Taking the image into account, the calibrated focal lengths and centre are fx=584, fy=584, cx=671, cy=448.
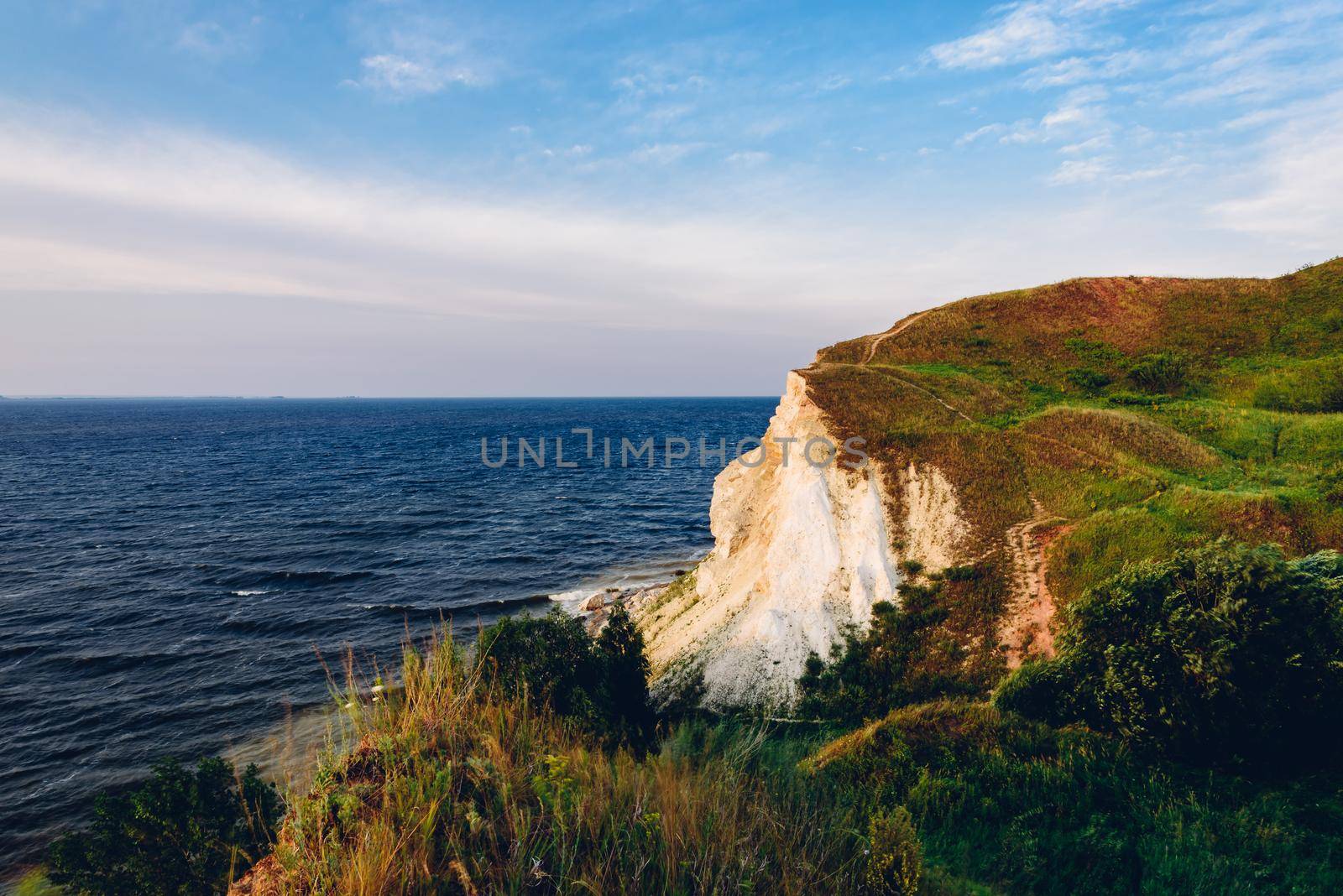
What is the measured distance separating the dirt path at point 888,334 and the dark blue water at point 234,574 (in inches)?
872

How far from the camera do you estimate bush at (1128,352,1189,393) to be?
37.8m

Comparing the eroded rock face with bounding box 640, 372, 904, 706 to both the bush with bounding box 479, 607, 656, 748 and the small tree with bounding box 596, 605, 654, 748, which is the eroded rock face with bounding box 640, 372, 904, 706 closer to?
the small tree with bounding box 596, 605, 654, 748

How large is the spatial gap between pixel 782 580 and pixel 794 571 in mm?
652

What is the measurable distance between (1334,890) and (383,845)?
13.6 m

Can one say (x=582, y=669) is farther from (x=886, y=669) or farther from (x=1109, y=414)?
(x=1109, y=414)

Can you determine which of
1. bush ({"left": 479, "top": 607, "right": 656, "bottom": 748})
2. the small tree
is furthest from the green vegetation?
bush ({"left": 479, "top": 607, "right": 656, "bottom": 748})

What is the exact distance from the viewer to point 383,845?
213 inches

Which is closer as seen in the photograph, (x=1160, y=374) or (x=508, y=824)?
(x=508, y=824)

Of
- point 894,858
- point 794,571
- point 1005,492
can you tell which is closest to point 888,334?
point 1005,492

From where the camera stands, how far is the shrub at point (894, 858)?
7.05 meters

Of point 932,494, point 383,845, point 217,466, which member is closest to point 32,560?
point 217,466

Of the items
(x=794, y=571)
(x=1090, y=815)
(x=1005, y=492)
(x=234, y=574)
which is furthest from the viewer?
(x=234, y=574)

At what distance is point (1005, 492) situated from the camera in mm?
25422

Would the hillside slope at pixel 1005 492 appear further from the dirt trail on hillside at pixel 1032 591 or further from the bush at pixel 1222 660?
the bush at pixel 1222 660
